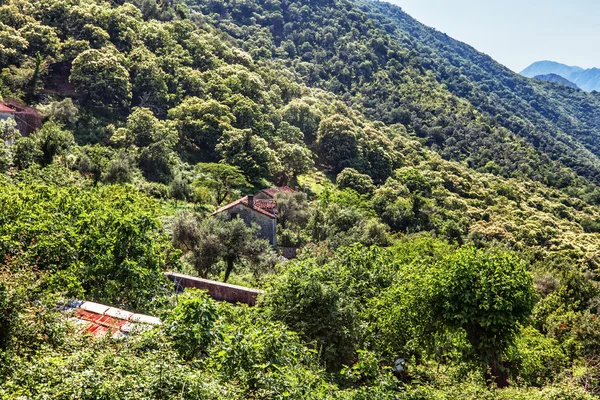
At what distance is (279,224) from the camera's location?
36812mm

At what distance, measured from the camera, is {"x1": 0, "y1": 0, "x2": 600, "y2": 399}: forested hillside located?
24.7 feet

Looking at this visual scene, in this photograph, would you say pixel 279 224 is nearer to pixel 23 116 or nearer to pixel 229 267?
pixel 229 267

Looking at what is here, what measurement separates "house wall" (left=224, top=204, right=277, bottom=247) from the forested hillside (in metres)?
1.87

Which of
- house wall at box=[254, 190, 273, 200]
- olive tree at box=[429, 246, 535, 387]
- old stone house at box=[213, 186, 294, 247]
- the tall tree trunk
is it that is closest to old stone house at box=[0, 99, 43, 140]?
old stone house at box=[213, 186, 294, 247]

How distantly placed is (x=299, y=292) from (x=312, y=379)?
167 inches

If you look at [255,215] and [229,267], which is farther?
[255,215]

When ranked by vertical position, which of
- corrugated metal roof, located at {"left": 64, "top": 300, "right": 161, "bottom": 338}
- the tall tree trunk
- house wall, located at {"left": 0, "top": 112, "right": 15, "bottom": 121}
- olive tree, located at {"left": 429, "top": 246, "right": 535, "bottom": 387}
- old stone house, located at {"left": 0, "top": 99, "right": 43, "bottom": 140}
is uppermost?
olive tree, located at {"left": 429, "top": 246, "right": 535, "bottom": 387}

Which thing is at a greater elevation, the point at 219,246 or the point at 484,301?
the point at 484,301

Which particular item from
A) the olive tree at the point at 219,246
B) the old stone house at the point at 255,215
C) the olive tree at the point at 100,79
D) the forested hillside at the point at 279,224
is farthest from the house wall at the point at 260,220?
the olive tree at the point at 100,79

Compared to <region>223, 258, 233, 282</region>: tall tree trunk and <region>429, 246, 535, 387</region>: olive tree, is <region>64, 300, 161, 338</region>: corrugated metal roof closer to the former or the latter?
<region>429, 246, 535, 387</region>: olive tree

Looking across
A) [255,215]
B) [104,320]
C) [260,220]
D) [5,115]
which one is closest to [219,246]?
[255,215]

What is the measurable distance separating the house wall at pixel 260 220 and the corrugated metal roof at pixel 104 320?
2241 cm

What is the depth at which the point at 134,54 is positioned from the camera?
53312mm

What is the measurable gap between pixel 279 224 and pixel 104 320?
91.2ft
